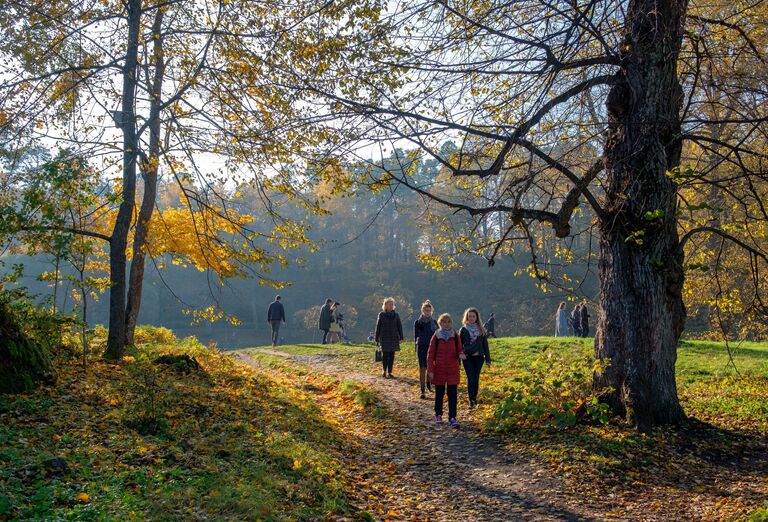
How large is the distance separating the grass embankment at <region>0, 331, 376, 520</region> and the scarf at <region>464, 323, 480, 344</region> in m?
2.70


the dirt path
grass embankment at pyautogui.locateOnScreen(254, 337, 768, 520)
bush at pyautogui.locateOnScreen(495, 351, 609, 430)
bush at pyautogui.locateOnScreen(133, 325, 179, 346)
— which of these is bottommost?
the dirt path

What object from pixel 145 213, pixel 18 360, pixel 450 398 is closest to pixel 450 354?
pixel 450 398

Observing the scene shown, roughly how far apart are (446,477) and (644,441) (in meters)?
2.45

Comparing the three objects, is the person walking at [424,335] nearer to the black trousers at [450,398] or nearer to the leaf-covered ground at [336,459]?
the leaf-covered ground at [336,459]

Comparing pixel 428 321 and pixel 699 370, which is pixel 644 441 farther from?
pixel 699 370

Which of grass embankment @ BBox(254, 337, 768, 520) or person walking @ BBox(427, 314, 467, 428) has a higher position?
person walking @ BBox(427, 314, 467, 428)

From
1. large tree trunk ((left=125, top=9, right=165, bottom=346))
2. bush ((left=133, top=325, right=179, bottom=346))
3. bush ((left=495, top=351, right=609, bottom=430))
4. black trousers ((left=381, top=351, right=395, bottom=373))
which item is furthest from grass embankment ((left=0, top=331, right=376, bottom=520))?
bush ((left=133, top=325, right=179, bottom=346))

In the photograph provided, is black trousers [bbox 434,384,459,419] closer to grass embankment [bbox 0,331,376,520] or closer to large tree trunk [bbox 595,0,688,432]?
grass embankment [bbox 0,331,376,520]

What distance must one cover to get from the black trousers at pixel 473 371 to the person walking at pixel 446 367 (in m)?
0.72

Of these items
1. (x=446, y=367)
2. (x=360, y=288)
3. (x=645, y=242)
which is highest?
(x=360, y=288)

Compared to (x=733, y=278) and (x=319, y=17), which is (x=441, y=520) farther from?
(x=733, y=278)

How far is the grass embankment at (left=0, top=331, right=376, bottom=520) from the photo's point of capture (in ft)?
13.7

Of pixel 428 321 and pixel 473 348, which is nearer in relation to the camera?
pixel 473 348

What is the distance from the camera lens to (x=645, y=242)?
7.14m
